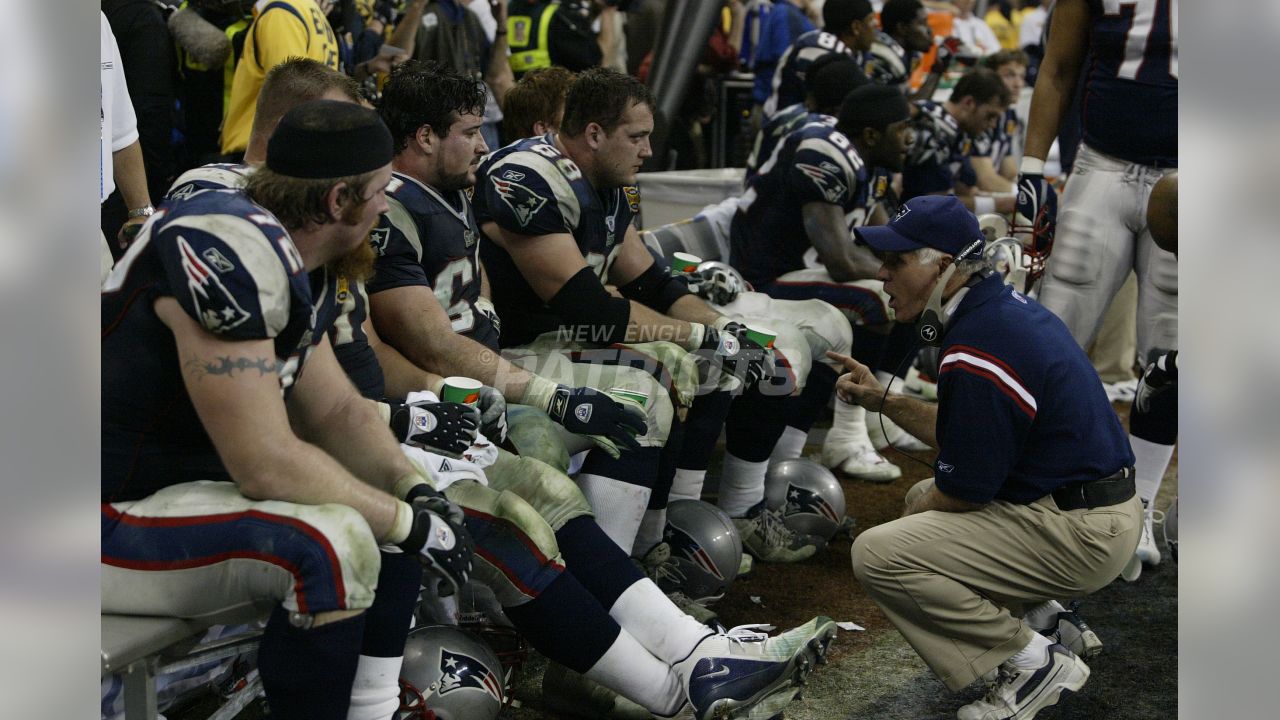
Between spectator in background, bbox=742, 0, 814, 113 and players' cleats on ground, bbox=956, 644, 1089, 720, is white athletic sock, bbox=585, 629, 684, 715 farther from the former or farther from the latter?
spectator in background, bbox=742, 0, 814, 113

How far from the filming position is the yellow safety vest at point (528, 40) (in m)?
7.62

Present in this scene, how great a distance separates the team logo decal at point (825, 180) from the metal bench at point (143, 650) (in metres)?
3.22

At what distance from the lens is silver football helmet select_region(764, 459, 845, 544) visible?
444 cm

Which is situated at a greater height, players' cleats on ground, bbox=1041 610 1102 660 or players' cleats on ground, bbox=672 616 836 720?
players' cleats on ground, bbox=672 616 836 720

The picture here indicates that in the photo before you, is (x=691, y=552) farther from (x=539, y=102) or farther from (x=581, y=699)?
(x=539, y=102)

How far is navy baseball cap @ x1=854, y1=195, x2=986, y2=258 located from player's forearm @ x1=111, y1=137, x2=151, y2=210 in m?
2.24

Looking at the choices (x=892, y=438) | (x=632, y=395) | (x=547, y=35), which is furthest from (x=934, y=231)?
(x=547, y=35)

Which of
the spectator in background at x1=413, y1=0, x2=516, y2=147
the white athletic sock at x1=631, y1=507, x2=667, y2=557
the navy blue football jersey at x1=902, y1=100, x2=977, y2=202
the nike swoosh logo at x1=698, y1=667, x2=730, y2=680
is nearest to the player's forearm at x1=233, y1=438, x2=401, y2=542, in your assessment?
the nike swoosh logo at x1=698, y1=667, x2=730, y2=680

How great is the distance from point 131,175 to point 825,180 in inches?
98.9

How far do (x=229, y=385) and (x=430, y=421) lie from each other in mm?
714

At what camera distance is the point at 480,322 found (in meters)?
3.68
